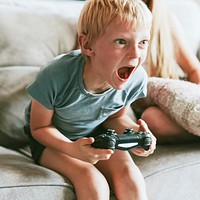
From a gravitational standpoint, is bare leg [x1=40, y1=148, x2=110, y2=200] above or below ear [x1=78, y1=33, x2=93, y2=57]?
below

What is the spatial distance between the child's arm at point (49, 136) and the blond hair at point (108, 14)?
0.24 m

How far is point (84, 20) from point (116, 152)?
0.37 meters

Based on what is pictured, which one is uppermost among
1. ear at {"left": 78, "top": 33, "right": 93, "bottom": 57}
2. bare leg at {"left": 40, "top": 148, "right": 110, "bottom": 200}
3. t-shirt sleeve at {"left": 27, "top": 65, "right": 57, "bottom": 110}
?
ear at {"left": 78, "top": 33, "right": 93, "bottom": 57}

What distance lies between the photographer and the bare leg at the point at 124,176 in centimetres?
104

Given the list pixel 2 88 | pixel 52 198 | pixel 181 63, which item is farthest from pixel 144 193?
pixel 181 63

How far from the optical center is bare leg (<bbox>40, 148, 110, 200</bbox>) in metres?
1.01

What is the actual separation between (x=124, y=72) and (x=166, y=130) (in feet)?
1.01

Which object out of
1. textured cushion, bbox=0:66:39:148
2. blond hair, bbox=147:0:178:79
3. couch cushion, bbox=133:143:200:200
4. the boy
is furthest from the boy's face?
blond hair, bbox=147:0:178:79

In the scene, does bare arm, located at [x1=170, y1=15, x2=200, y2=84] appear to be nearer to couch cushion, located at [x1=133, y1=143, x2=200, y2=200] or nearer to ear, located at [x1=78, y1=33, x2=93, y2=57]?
couch cushion, located at [x1=133, y1=143, x2=200, y2=200]

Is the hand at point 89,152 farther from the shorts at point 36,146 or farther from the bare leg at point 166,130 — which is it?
the bare leg at point 166,130

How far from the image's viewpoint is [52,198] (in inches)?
38.9

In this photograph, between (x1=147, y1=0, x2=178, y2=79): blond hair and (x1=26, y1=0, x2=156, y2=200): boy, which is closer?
(x1=26, y1=0, x2=156, y2=200): boy

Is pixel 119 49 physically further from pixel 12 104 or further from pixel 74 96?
pixel 12 104

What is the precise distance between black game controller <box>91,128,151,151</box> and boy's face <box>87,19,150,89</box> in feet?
0.42
